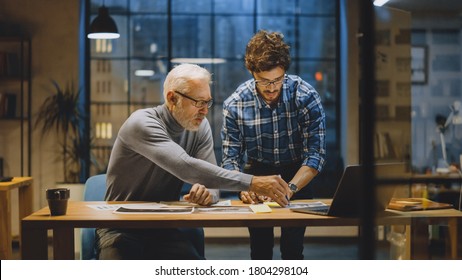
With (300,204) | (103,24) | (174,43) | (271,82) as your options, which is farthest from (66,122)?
(300,204)

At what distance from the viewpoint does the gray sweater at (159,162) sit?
7.55 ft

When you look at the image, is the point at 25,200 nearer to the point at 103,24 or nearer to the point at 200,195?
the point at 103,24

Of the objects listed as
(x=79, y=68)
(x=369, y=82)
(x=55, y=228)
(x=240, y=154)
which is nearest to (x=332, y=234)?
(x=79, y=68)

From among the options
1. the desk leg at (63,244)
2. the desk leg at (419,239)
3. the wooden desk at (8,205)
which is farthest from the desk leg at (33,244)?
the wooden desk at (8,205)

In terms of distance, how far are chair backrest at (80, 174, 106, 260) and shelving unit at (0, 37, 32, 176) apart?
2.84 meters

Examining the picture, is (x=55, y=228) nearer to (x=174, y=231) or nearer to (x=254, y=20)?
(x=174, y=231)

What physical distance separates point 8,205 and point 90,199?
2.00 m

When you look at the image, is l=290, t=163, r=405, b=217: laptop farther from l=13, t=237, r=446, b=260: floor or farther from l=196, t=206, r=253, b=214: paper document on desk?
l=13, t=237, r=446, b=260: floor

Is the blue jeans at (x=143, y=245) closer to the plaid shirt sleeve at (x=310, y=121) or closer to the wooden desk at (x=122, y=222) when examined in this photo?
the wooden desk at (x=122, y=222)

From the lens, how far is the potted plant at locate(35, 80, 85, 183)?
209 inches

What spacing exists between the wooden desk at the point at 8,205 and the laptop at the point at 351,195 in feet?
7.86

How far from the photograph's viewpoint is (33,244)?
2031 mm

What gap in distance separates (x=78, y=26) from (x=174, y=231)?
344 centimetres

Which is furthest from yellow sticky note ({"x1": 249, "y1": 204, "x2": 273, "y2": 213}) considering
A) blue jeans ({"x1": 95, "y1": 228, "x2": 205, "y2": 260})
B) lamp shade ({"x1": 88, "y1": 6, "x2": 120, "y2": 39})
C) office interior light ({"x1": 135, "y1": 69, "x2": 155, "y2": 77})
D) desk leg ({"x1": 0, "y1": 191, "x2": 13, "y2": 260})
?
office interior light ({"x1": 135, "y1": 69, "x2": 155, "y2": 77})
